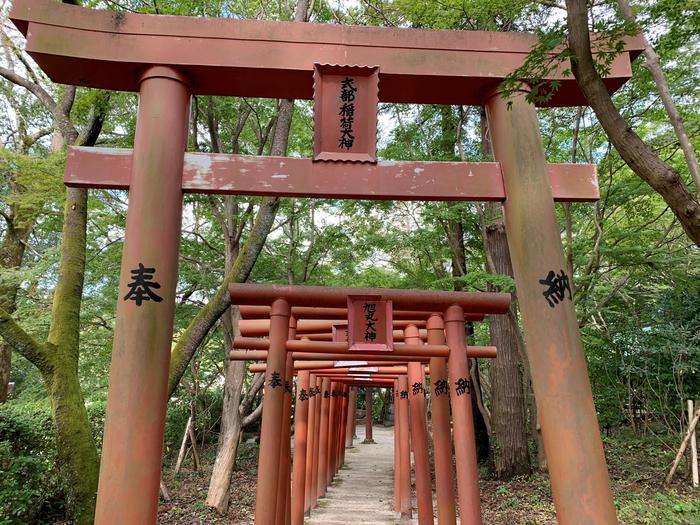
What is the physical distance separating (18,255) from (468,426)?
36.0ft

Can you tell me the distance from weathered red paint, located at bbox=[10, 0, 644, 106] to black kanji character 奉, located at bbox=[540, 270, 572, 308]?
5.03ft

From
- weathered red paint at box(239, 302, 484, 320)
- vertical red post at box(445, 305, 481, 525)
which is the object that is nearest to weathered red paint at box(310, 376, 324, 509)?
weathered red paint at box(239, 302, 484, 320)

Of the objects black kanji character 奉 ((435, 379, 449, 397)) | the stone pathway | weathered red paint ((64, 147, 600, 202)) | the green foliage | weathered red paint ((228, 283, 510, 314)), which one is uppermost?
weathered red paint ((64, 147, 600, 202))

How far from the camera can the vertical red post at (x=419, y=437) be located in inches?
269

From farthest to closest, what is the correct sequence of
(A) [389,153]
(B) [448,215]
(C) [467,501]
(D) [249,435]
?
(D) [249,435] → (A) [389,153] → (B) [448,215] → (C) [467,501]

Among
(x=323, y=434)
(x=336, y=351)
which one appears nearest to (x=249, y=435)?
(x=323, y=434)

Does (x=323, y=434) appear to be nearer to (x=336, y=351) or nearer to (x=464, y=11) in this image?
(x=336, y=351)

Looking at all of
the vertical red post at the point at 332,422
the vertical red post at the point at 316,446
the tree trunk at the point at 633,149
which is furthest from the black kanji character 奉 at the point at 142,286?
the vertical red post at the point at 332,422

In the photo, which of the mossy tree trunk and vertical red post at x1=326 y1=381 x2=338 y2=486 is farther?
vertical red post at x1=326 y1=381 x2=338 y2=486

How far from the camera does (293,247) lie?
12062mm

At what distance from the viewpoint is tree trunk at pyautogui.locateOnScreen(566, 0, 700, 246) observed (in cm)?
329

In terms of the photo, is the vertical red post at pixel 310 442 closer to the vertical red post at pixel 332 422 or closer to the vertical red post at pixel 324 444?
the vertical red post at pixel 324 444

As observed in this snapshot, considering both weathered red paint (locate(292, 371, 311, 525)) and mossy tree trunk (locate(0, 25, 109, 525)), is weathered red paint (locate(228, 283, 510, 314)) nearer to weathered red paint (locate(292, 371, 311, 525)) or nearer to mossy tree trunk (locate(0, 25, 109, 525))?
mossy tree trunk (locate(0, 25, 109, 525))

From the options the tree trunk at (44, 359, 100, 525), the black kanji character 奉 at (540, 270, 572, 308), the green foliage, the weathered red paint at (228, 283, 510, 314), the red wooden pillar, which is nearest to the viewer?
the black kanji character 奉 at (540, 270, 572, 308)
